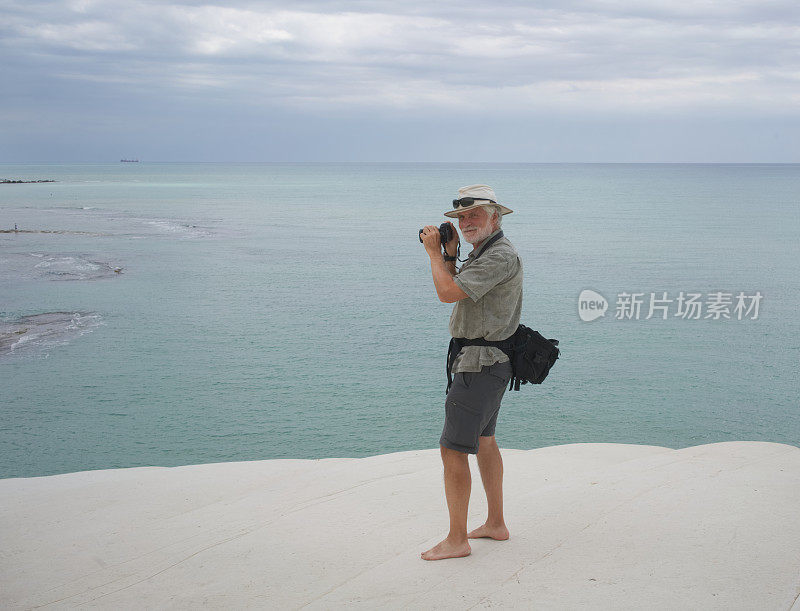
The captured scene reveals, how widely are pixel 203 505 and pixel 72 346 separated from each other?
10.6 metres

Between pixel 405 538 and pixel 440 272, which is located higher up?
pixel 440 272

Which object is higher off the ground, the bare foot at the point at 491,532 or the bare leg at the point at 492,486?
the bare leg at the point at 492,486

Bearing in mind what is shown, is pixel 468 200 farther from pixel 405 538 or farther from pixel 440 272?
pixel 405 538

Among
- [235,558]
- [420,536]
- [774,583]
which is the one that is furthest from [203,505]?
[774,583]

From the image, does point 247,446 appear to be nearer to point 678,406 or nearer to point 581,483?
point 581,483

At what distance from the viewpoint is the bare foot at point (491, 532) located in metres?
4.40

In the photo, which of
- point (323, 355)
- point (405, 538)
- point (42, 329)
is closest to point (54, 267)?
point (42, 329)

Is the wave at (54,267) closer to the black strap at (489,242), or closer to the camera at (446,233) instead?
the camera at (446,233)

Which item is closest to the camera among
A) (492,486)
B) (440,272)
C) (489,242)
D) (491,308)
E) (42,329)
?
(440,272)

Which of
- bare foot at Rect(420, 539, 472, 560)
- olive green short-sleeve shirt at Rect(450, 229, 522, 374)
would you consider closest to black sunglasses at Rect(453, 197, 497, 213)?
olive green short-sleeve shirt at Rect(450, 229, 522, 374)

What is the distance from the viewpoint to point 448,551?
416 cm

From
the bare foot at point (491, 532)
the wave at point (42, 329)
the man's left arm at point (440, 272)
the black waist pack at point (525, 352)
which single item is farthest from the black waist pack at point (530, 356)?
the wave at point (42, 329)

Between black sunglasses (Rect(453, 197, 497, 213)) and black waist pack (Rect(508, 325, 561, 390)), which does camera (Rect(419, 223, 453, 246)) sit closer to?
black sunglasses (Rect(453, 197, 497, 213))

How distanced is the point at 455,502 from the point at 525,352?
92 centimetres
